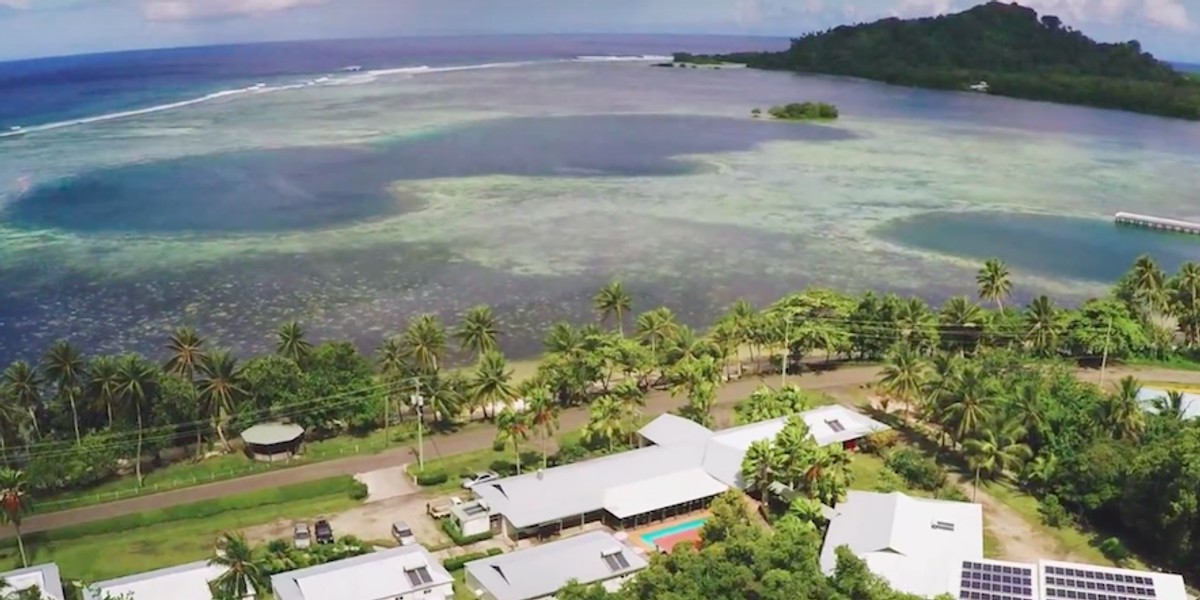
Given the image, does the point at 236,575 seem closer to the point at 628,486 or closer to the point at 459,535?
the point at 459,535

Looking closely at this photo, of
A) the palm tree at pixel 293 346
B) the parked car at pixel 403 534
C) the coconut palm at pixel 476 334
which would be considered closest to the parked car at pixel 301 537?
the parked car at pixel 403 534

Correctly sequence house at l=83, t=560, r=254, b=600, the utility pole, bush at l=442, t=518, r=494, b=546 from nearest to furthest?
house at l=83, t=560, r=254, b=600 < bush at l=442, t=518, r=494, b=546 < the utility pole

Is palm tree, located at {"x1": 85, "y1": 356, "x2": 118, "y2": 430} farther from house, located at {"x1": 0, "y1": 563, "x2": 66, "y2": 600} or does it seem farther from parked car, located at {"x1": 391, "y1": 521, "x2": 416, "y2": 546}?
parked car, located at {"x1": 391, "y1": 521, "x2": 416, "y2": 546}

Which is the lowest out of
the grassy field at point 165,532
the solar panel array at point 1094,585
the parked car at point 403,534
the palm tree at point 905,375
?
the grassy field at point 165,532

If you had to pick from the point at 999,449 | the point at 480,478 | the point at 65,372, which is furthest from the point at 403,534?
the point at 999,449

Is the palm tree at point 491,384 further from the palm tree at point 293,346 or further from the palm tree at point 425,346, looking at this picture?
the palm tree at point 293,346

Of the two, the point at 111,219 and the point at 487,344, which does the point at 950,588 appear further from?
the point at 111,219

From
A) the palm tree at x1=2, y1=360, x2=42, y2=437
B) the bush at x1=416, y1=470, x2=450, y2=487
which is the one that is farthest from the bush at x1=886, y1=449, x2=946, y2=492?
the palm tree at x1=2, y1=360, x2=42, y2=437
